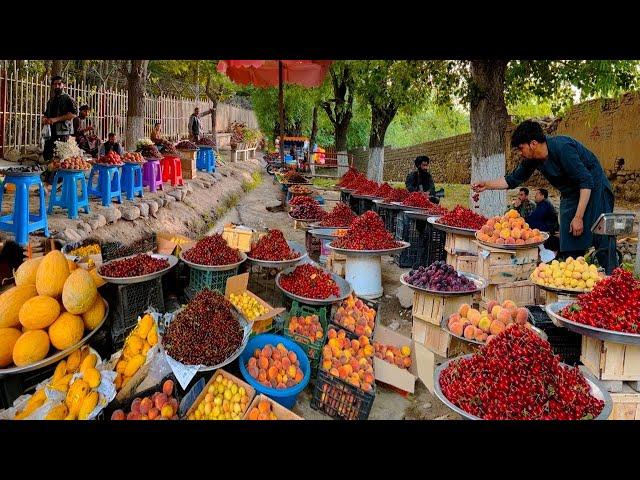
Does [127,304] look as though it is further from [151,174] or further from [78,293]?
[151,174]

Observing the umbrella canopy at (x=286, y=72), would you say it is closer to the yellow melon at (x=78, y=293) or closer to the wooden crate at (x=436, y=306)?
the wooden crate at (x=436, y=306)

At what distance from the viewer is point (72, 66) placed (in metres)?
17.7

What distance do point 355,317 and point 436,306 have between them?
0.67 m

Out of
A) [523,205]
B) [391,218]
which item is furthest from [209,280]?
[523,205]

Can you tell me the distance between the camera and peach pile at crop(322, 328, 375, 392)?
333 centimetres

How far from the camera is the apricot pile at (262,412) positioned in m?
2.79

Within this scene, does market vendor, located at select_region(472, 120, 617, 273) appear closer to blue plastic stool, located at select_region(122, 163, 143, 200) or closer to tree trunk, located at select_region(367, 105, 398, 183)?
blue plastic stool, located at select_region(122, 163, 143, 200)

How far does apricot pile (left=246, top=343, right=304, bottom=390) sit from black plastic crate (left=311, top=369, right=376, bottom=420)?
17 cm

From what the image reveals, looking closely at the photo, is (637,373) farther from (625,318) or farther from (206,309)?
(206,309)

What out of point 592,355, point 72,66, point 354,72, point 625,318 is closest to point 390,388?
point 592,355

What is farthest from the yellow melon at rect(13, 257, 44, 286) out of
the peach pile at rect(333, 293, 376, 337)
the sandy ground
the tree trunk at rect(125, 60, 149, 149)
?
the tree trunk at rect(125, 60, 149, 149)

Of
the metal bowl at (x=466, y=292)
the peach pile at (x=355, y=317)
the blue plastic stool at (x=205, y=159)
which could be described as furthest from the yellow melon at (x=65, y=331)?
the blue plastic stool at (x=205, y=159)

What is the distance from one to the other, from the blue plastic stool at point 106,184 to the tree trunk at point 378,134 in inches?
314

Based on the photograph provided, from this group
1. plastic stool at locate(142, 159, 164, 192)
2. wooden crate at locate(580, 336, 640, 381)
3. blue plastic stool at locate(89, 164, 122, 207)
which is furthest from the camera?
plastic stool at locate(142, 159, 164, 192)
